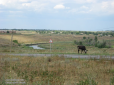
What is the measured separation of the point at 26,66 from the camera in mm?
15438

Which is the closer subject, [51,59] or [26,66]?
[26,66]

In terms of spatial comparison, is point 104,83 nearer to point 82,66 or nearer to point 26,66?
point 82,66

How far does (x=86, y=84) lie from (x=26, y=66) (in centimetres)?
758

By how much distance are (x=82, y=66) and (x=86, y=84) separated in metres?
6.32

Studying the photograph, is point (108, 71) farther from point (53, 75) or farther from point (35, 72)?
point (35, 72)

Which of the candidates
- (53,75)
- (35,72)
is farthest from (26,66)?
(53,75)

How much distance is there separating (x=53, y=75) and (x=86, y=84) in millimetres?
3814

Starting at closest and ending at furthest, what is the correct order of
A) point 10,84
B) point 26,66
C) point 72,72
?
point 10,84, point 72,72, point 26,66

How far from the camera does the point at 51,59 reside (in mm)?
18859

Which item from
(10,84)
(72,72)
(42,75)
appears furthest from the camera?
(72,72)

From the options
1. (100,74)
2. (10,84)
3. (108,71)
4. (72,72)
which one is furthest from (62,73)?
(10,84)

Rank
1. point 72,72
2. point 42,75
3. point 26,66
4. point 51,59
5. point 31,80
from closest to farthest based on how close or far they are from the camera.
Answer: point 31,80, point 42,75, point 72,72, point 26,66, point 51,59

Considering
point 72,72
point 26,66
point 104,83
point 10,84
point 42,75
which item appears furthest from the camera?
point 26,66

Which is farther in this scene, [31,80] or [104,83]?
[31,80]
